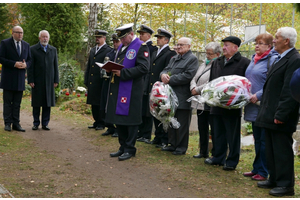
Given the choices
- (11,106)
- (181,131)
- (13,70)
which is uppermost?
(13,70)

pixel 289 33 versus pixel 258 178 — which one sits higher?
pixel 289 33

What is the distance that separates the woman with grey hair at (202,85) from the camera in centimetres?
619

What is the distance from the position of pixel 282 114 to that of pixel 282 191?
3.02ft

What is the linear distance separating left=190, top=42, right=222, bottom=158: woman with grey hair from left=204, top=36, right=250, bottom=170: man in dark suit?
328 millimetres

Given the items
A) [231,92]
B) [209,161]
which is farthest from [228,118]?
[209,161]

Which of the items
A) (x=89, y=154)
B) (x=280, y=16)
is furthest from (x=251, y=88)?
(x=280, y=16)

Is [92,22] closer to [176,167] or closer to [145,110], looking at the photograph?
[145,110]

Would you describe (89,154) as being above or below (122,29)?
below

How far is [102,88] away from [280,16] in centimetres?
635

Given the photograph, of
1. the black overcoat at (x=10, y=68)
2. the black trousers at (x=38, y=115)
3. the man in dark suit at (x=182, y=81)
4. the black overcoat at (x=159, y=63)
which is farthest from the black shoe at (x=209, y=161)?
the black overcoat at (x=10, y=68)

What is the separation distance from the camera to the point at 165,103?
20.4 feet

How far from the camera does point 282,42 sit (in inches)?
179

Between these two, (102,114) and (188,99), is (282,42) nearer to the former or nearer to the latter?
(188,99)

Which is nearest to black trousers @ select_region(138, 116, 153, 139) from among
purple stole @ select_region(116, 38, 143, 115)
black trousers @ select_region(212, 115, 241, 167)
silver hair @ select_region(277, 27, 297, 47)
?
purple stole @ select_region(116, 38, 143, 115)
